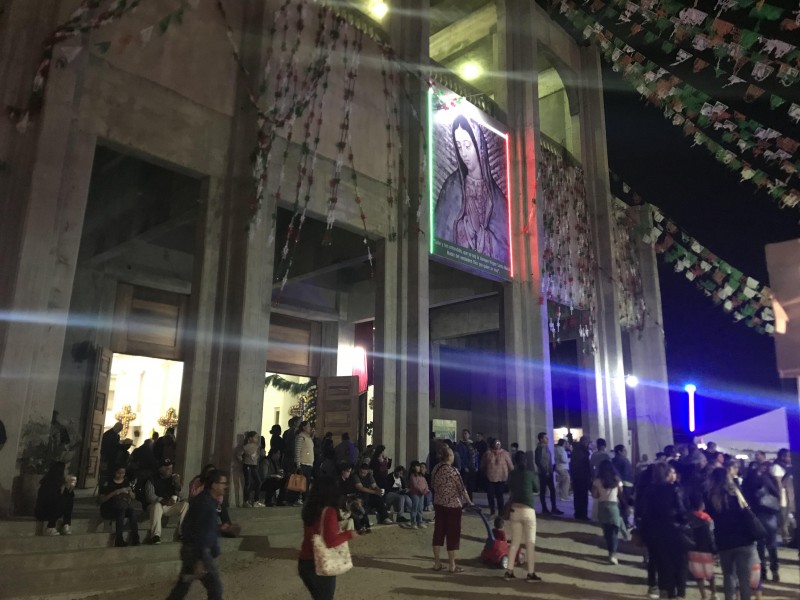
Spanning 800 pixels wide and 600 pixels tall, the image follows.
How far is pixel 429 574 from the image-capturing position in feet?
25.9

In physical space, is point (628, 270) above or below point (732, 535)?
above

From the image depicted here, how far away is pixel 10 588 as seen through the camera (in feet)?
20.9

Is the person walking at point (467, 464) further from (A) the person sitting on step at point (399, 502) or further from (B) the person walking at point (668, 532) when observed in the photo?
(B) the person walking at point (668, 532)

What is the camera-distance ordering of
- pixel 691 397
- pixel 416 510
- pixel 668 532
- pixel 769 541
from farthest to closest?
pixel 691 397, pixel 416 510, pixel 769 541, pixel 668 532

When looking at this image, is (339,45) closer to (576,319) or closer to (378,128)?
(378,128)

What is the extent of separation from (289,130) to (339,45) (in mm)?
3004

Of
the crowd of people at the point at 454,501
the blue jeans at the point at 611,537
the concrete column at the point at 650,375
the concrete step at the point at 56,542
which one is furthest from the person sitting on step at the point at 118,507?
the concrete column at the point at 650,375

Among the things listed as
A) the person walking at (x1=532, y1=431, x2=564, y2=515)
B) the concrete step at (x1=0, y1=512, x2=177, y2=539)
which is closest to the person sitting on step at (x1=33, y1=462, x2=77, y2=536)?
the concrete step at (x1=0, y1=512, x2=177, y2=539)

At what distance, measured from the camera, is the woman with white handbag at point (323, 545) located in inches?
182

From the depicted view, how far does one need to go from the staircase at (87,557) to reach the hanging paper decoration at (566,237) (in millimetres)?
12984

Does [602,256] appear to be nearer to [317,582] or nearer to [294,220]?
[294,220]

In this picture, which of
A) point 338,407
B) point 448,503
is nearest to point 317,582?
point 448,503

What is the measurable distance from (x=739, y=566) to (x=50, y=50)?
11.6 meters

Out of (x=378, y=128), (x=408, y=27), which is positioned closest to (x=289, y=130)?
(x=378, y=128)
